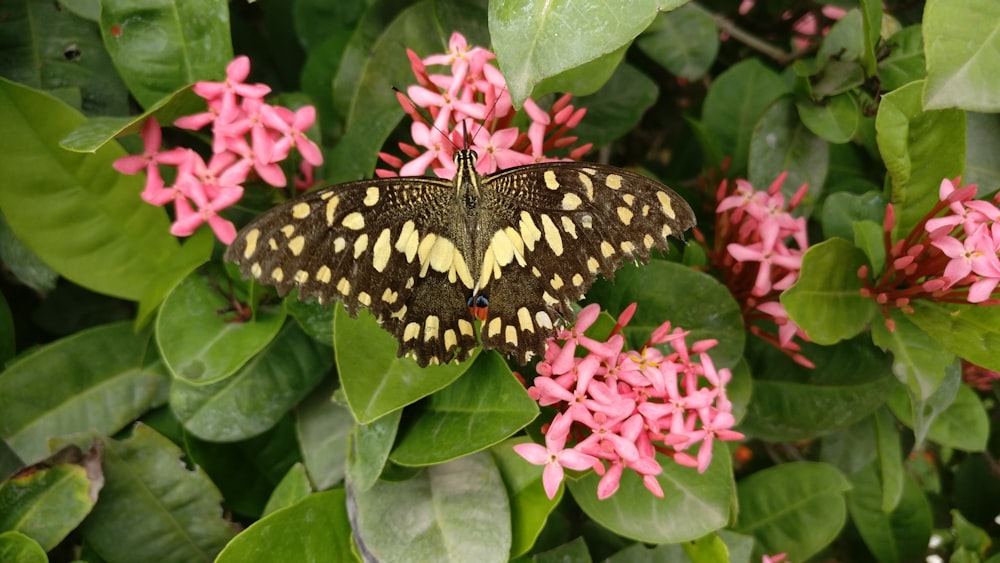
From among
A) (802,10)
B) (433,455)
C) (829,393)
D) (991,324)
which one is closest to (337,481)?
(433,455)

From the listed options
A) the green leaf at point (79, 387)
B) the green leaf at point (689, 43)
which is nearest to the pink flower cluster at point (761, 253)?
the green leaf at point (689, 43)

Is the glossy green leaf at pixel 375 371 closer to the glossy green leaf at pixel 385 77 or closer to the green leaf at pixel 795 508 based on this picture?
the glossy green leaf at pixel 385 77

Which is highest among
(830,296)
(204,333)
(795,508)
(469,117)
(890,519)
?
(469,117)

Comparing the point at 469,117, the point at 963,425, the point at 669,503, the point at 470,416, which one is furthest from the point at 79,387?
the point at 963,425

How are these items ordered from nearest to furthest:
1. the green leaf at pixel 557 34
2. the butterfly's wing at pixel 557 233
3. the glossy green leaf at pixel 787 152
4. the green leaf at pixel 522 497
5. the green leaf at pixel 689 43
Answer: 1. the green leaf at pixel 557 34
2. the butterfly's wing at pixel 557 233
3. the green leaf at pixel 522 497
4. the glossy green leaf at pixel 787 152
5. the green leaf at pixel 689 43

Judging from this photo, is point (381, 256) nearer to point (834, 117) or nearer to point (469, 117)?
point (469, 117)

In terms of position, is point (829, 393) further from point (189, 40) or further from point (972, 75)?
point (189, 40)

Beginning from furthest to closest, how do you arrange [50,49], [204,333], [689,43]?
[689,43]
[50,49]
[204,333]
